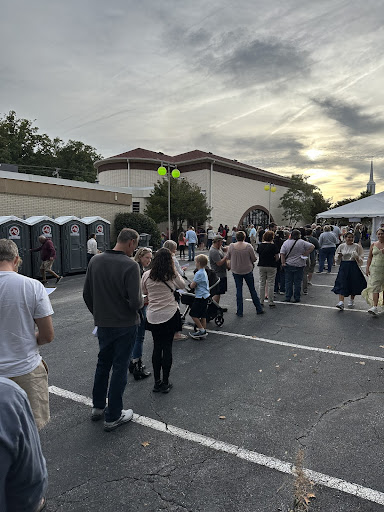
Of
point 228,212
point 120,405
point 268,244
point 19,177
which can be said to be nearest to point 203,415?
point 120,405

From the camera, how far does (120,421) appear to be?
11.4 ft

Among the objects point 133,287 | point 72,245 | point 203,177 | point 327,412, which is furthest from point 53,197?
point 203,177

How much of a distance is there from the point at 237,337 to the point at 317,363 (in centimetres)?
154

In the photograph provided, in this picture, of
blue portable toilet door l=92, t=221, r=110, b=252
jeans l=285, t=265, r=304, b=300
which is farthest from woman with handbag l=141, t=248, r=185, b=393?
blue portable toilet door l=92, t=221, r=110, b=252

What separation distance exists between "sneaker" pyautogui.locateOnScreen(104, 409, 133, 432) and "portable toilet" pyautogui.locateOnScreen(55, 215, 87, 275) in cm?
1126

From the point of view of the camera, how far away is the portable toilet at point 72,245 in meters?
13.9

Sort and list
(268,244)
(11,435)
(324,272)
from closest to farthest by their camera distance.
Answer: (11,435), (268,244), (324,272)

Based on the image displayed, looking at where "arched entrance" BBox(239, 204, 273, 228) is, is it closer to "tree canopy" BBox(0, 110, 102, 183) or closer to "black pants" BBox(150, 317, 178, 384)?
"tree canopy" BBox(0, 110, 102, 183)

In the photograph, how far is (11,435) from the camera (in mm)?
1103

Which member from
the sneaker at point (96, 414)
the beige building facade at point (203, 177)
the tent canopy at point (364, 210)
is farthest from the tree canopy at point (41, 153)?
the sneaker at point (96, 414)

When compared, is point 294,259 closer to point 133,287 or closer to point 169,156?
point 133,287

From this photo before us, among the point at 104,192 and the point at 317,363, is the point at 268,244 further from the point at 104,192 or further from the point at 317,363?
the point at 104,192

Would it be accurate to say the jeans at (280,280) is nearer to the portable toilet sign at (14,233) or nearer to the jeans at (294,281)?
the jeans at (294,281)

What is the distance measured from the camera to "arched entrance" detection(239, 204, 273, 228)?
39.3 metres
